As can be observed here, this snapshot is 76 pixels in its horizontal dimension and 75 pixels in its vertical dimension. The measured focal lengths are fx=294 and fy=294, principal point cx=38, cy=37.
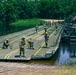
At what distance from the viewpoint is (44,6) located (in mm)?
161625

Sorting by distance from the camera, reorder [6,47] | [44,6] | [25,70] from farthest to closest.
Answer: [44,6] → [6,47] → [25,70]

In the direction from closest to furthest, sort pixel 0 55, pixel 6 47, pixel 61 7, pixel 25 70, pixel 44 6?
pixel 25 70 → pixel 0 55 → pixel 6 47 → pixel 61 7 → pixel 44 6

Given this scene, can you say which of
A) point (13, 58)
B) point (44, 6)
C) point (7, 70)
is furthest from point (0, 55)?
point (44, 6)

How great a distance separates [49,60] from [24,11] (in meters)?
127

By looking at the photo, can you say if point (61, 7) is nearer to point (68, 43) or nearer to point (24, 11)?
point (24, 11)

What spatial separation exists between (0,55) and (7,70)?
8.71m

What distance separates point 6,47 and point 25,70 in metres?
14.4

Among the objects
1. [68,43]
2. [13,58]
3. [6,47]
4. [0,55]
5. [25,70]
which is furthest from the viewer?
[68,43]

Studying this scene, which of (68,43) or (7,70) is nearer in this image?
(7,70)

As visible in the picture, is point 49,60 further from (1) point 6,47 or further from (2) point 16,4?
(2) point 16,4

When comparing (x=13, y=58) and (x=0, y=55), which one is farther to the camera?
(x=0, y=55)

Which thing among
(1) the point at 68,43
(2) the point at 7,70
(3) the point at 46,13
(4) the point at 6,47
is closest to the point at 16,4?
(3) the point at 46,13

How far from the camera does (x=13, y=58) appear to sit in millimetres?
27875

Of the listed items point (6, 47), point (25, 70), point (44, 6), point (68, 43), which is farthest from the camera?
point (44, 6)
